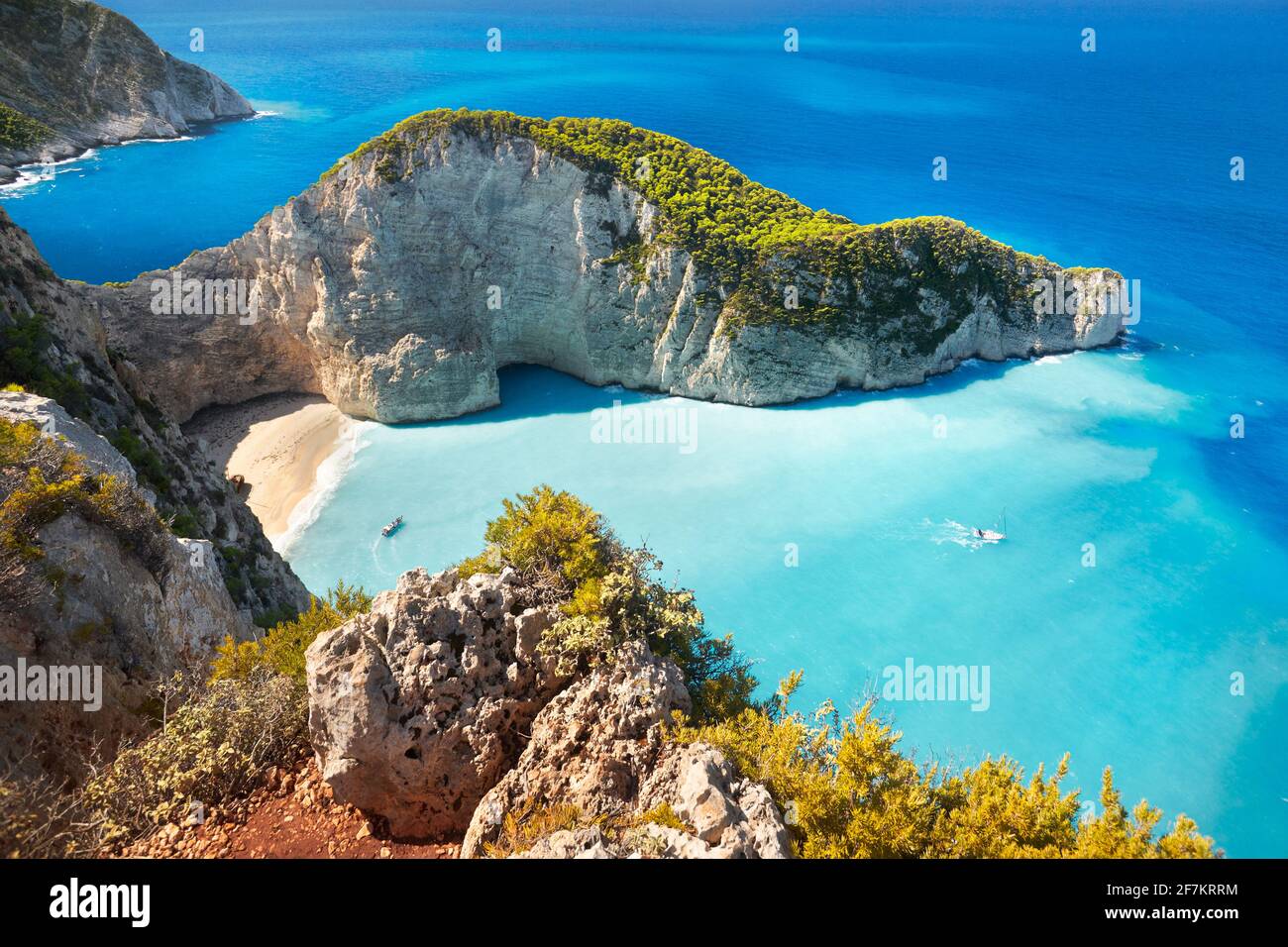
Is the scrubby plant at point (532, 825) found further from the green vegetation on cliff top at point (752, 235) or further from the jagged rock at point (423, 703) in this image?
the green vegetation on cliff top at point (752, 235)

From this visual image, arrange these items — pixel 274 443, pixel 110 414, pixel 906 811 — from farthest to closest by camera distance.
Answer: pixel 274 443
pixel 110 414
pixel 906 811

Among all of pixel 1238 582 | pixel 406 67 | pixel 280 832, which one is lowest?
pixel 1238 582

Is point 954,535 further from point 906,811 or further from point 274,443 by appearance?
point 274,443

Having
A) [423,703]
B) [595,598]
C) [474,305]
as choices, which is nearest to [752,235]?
[474,305]

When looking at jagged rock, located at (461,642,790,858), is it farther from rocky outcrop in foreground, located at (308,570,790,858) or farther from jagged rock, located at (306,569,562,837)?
jagged rock, located at (306,569,562,837)
